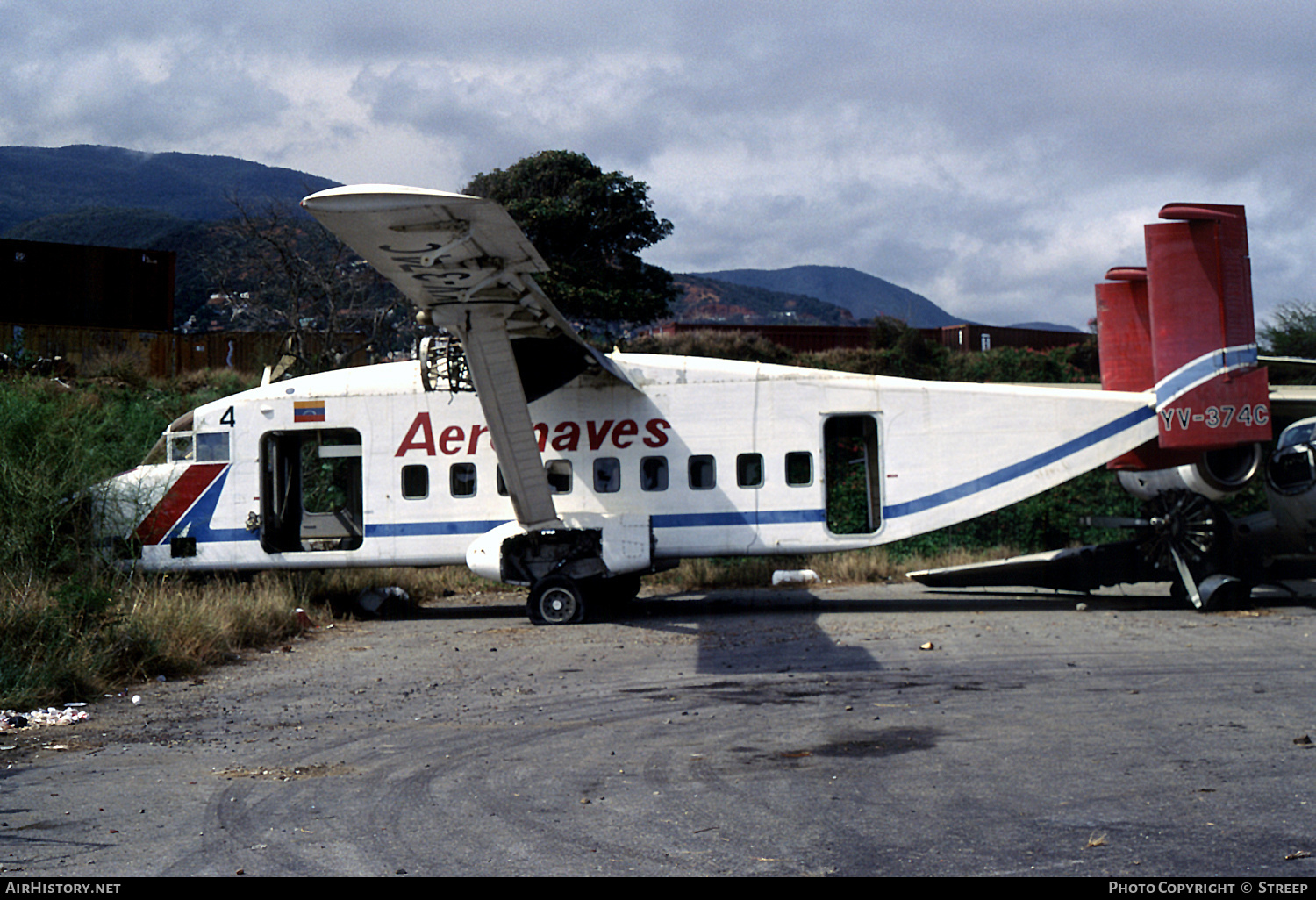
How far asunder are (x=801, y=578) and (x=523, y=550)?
268 inches

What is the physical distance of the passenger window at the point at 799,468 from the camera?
15242mm

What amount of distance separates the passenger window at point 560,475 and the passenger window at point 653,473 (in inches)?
41.9

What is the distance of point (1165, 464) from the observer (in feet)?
49.6

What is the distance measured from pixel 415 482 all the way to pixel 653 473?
3.49 m

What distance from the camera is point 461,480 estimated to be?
15.8 meters

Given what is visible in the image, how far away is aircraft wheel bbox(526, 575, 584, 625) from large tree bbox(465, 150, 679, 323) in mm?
23996

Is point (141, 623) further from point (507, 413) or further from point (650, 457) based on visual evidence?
point (650, 457)

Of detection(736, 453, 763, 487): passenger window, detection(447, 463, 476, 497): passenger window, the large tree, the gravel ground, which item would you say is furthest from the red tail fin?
the large tree

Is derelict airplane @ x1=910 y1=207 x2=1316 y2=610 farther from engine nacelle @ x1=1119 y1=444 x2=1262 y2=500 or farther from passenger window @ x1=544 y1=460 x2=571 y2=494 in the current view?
passenger window @ x1=544 y1=460 x2=571 y2=494

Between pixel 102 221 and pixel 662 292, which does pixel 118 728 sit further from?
pixel 102 221

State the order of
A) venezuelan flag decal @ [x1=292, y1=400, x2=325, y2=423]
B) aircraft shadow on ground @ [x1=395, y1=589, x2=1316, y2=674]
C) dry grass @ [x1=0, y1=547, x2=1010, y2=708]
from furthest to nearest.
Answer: venezuelan flag decal @ [x1=292, y1=400, x2=325, y2=423], aircraft shadow on ground @ [x1=395, y1=589, x2=1316, y2=674], dry grass @ [x1=0, y1=547, x2=1010, y2=708]

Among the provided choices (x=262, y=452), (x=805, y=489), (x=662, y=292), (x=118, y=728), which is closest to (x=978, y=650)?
(x=805, y=489)

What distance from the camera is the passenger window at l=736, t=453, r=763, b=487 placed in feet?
50.2

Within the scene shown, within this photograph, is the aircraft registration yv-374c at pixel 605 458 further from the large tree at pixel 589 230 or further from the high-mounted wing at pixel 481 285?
the large tree at pixel 589 230
